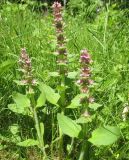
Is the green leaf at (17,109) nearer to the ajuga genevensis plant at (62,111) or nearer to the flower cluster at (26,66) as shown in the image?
the ajuga genevensis plant at (62,111)

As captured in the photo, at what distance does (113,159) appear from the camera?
209 centimetres

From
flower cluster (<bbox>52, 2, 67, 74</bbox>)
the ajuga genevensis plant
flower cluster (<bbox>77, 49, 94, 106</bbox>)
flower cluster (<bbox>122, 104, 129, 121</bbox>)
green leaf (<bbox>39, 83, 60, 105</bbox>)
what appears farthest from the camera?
flower cluster (<bbox>122, 104, 129, 121</bbox>)

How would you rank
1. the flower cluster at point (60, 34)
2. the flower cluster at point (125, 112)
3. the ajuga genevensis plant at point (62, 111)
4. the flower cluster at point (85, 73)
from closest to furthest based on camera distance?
the flower cluster at point (85, 73), the ajuga genevensis plant at point (62, 111), the flower cluster at point (60, 34), the flower cluster at point (125, 112)

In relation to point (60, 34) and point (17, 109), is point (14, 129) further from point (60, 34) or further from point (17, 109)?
point (60, 34)

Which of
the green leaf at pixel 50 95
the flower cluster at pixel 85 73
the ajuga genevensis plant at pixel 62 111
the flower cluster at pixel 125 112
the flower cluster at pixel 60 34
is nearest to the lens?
the flower cluster at pixel 85 73

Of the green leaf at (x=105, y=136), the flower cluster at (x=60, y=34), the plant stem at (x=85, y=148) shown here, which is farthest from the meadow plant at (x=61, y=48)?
the green leaf at (x=105, y=136)

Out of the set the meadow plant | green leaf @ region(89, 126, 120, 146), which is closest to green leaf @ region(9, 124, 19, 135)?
the meadow plant

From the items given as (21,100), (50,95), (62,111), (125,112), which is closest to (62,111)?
(62,111)

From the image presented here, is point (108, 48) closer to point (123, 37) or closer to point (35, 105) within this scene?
point (123, 37)

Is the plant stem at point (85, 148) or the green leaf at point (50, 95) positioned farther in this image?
the green leaf at point (50, 95)

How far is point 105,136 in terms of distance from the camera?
74.3 inches

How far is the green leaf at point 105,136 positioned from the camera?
→ 1863 millimetres

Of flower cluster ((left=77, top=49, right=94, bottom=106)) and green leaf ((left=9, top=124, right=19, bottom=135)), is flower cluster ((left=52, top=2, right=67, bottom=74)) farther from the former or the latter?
green leaf ((left=9, top=124, right=19, bottom=135))

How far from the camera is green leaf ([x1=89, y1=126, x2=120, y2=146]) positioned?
186 cm
